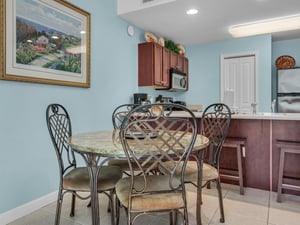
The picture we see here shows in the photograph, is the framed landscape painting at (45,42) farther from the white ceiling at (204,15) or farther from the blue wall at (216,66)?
the blue wall at (216,66)

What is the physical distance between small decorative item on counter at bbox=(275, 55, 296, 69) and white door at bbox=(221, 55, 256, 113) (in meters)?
0.60

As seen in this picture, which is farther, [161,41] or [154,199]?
[161,41]

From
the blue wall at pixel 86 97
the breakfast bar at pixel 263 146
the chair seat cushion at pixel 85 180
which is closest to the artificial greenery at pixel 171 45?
the blue wall at pixel 86 97

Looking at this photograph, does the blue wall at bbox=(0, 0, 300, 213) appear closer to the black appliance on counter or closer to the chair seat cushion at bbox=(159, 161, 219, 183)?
the black appliance on counter

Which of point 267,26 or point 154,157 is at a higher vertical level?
point 267,26

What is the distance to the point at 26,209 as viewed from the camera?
7.07ft

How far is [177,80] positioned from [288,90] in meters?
2.19

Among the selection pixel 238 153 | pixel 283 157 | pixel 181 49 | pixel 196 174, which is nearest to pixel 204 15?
pixel 181 49

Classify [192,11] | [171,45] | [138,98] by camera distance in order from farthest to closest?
1. [171,45]
2. [138,98]
3. [192,11]

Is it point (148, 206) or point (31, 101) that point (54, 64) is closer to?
point (31, 101)

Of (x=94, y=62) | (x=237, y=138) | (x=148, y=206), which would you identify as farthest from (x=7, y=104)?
(x=237, y=138)

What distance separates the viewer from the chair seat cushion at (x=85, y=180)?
65.3 inches

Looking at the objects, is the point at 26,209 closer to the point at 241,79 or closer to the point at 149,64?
the point at 149,64

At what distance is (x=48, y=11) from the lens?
7.80 ft
